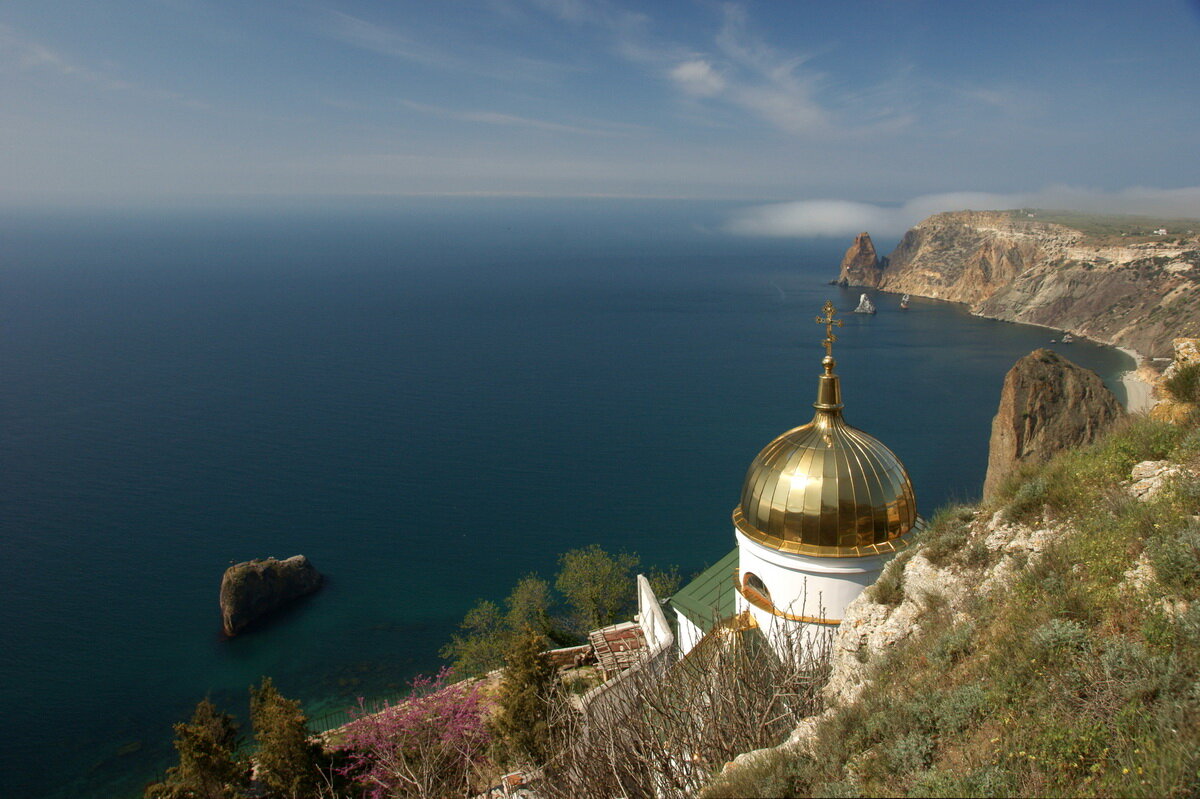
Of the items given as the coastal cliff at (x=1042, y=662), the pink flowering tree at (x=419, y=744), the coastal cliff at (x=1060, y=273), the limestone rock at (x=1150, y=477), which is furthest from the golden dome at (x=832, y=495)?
the coastal cliff at (x=1060, y=273)

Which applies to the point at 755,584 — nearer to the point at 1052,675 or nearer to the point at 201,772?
the point at 1052,675

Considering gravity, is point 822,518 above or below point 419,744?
above

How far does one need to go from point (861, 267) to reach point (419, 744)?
461ft

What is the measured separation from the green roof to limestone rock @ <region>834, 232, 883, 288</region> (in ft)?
438

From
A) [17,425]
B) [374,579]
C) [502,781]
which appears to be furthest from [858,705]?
[17,425]

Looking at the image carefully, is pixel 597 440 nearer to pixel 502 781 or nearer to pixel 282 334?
pixel 502 781

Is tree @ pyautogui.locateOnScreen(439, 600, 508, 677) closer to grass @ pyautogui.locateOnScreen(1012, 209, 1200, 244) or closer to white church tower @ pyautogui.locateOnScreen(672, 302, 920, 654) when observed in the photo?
white church tower @ pyautogui.locateOnScreen(672, 302, 920, 654)

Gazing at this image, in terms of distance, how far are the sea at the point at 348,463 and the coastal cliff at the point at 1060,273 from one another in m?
7.23

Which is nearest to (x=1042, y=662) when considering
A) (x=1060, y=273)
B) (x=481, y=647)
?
(x=481, y=647)

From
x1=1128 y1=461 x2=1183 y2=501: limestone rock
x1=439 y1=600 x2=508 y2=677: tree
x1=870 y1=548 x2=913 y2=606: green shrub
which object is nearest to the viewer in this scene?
x1=1128 y1=461 x2=1183 y2=501: limestone rock

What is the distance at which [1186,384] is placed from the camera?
878 centimetres

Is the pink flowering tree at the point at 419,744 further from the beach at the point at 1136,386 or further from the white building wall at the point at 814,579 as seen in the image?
the beach at the point at 1136,386

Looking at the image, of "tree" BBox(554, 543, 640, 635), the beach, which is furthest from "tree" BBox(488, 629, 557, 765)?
the beach

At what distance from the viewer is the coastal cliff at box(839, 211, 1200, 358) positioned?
80.7 meters
